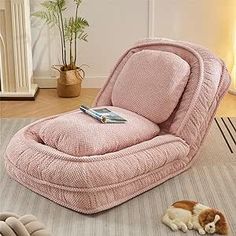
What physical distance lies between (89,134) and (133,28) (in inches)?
86.1

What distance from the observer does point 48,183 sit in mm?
2693

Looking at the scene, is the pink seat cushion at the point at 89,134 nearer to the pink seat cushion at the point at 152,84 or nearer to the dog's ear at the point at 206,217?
the pink seat cushion at the point at 152,84

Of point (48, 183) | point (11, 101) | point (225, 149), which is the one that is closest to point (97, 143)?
point (48, 183)

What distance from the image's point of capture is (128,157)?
2.74 metres

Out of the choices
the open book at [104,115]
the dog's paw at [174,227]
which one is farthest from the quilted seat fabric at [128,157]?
the dog's paw at [174,227]

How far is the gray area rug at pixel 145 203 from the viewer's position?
250 cm

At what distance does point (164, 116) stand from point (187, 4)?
1.89 meters

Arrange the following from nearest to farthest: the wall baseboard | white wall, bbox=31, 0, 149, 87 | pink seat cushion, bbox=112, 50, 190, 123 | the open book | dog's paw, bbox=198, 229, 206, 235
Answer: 1. dog's paw, bbox=198, 229, 206, 235
2. the open book
3. pink seat cushion, bbox=112, 50, 190, 123
4. white wall, bbox=31, 0, 149, 87
5. the wall baseboard

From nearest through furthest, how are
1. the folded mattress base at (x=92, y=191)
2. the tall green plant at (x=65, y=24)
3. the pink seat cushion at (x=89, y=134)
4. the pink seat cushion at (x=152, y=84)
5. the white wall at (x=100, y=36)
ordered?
the folded mattress base at (x=92, y=191)
the pink seat cushion at (x=89, y=134)
the pink seat cushion at (x=152, y=84)
the tall green plant at (x=65, y=24)
the white wall at (x=100, y=36)

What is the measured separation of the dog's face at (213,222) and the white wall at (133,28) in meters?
2.56

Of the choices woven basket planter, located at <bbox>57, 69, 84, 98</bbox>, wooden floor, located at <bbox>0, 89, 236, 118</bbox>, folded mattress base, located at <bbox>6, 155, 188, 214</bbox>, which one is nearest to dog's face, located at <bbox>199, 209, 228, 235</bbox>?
folded mattress base, located at <bbox>6, 155, 188, 214</bbox>

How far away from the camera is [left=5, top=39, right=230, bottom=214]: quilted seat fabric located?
103 inches

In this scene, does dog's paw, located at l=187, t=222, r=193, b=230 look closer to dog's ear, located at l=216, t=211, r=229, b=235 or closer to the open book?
dog's ear, located at l=216, t=211, r=229, b=235

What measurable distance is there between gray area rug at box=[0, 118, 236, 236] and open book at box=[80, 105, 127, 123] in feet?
1.46
